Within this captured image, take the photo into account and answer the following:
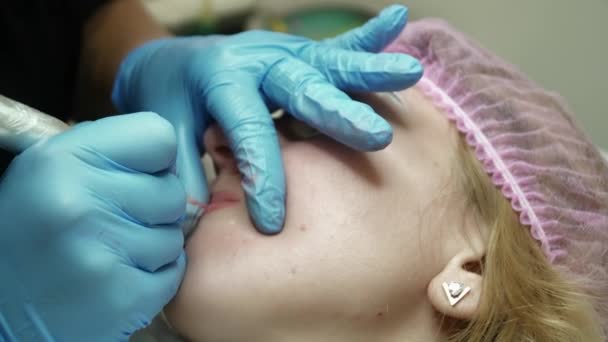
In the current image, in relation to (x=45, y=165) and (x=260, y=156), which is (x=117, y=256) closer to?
(x=45, y=165)

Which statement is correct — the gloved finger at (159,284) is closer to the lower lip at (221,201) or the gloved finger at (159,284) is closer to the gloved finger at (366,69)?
the lower lip at (221,201)

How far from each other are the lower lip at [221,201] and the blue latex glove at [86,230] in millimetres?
138

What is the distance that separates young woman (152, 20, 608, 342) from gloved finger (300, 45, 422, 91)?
6 cm

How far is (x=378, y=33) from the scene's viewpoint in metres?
1.01

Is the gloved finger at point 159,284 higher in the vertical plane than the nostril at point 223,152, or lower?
lower

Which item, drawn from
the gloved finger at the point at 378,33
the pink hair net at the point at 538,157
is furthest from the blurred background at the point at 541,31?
the gloved finger at the point at 378,33

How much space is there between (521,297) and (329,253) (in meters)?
0.31

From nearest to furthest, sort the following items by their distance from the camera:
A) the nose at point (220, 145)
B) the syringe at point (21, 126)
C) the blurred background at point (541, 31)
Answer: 1. the syringe at point (21, 126)
2. the nose at point (220, 145)
3. the blurred background at point (541, 31)

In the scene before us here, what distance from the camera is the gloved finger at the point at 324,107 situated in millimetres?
826

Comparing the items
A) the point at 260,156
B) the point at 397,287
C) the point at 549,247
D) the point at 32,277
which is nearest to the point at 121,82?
the point at 260,156

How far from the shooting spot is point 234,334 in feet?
2.75

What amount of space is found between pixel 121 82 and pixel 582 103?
1220 millimetres

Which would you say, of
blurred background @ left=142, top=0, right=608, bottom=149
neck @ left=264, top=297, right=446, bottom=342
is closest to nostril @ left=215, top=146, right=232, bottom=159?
neck @ left=264, top=297, right=446, bottom=342

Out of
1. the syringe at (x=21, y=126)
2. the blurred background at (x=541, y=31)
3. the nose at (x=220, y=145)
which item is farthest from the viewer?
the blurred background at (x=541, y=31)
